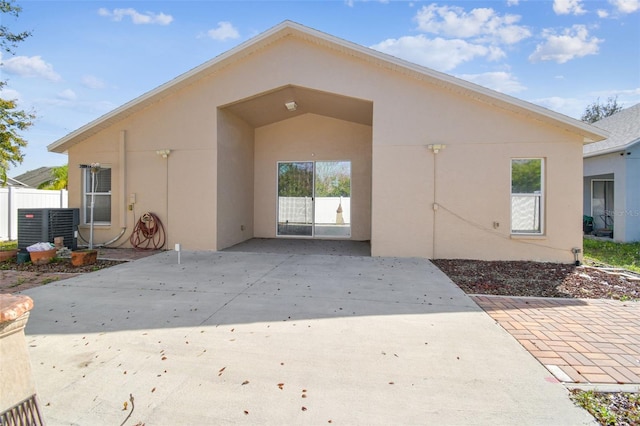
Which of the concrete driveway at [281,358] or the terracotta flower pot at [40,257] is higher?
the terracotta flower pot at [40,257]

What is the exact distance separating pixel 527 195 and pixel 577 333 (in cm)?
465

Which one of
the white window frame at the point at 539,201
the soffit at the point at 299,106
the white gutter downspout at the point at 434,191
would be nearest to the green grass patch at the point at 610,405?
the white gutter downspout at the point at 434,191

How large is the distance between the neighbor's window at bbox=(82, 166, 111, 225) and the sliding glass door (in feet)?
16.7

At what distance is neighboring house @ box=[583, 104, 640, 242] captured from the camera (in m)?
10.2

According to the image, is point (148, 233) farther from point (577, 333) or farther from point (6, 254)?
point (577, 333)

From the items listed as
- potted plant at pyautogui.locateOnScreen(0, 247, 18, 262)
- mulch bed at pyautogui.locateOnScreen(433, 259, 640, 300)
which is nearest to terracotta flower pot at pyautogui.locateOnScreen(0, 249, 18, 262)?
potted plant at pyautogui.locateOnScreen(0, 247, 18, 262)

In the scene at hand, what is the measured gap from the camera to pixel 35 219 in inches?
303

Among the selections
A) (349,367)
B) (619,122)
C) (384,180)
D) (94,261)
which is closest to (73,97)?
(94,261)

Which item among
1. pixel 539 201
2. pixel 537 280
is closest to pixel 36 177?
pixel 539 201

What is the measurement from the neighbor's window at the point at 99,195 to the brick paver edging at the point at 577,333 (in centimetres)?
985

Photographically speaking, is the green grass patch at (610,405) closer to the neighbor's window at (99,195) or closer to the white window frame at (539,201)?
the white window frame at (539,201)

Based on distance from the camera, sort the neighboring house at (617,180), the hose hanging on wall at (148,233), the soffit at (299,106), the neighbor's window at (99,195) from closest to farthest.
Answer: the soffit at (299,106)
the hose hanging on wall at (148,233)
the neighbor's window at (99,195)
the neighboring house at (617,180)

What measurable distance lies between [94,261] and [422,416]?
7582 mm

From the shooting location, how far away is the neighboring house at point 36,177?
2878 cm
